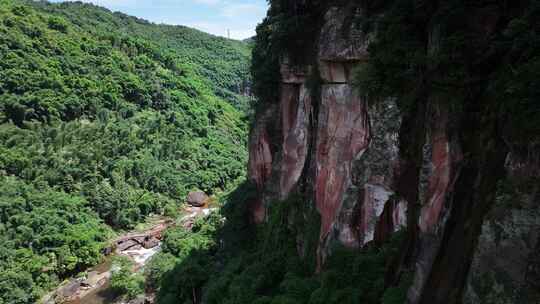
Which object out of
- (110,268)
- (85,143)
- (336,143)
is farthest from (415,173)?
(85,143)

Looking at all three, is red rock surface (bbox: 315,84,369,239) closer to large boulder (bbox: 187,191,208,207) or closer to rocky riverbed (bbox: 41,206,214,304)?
rocky riverbed (bbox: 41,206,214,304)

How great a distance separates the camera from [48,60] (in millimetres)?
56438

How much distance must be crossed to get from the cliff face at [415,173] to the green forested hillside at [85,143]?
25580mm

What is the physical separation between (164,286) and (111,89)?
42281 millimetres

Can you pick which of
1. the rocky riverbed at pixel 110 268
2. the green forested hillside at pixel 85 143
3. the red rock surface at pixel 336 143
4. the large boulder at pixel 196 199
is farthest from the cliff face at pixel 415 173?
the large boulder at pixel 196 199

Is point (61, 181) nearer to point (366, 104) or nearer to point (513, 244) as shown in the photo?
point (366, 104)

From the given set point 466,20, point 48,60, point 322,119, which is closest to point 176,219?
point 48,60

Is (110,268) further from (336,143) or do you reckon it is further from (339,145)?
(339,145)

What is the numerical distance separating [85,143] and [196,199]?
47.8 ft

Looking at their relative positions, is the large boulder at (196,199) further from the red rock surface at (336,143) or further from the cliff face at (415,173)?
the red rock surface at (336,143)

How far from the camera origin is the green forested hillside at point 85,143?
1401 inches

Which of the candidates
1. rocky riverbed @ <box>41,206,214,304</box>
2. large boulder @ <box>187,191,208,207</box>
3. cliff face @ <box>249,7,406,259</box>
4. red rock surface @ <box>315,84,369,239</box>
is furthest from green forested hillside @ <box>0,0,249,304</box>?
red rock surface @ <box>315,84,369,239</box>

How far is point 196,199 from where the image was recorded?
52.2m

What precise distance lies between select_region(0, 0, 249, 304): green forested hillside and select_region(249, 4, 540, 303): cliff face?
2558cm
